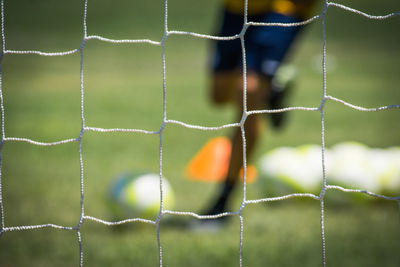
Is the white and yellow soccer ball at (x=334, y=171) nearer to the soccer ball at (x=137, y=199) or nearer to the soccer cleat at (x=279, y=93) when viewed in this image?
the soccer cleat at (x=279, y=93)

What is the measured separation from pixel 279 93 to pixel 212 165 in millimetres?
914

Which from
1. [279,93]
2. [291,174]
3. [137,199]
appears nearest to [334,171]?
[291,174]

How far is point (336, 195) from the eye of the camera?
117 inches

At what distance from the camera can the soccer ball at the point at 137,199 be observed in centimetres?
266

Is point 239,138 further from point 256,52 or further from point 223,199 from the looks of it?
point 256,52

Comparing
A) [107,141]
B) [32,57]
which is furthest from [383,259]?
[32,57]

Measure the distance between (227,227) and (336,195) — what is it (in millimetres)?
736

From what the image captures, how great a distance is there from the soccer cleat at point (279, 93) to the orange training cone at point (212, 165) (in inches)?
16.9

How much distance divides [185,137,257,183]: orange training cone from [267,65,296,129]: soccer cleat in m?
0.43

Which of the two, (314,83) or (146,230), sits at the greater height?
(146,230)

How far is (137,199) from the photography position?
8.75ft

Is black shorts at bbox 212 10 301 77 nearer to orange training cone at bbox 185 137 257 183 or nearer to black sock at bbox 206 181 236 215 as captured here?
black sock at bbox 206 181 236 215

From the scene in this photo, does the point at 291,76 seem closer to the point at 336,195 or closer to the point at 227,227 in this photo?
the point at 336,195

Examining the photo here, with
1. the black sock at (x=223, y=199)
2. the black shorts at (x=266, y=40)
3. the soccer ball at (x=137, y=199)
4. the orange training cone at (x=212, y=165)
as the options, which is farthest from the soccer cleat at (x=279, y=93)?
the soccer ball at (x=137, y=199)
